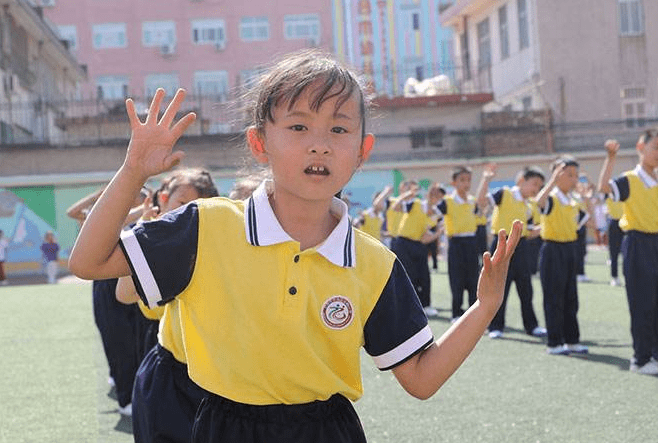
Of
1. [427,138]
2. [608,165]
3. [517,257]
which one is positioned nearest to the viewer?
[608,165]

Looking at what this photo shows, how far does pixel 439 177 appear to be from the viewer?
32906 millimetres

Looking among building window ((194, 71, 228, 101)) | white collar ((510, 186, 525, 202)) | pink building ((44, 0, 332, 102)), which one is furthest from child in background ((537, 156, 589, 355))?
building window ((194, 71, 228, 101))

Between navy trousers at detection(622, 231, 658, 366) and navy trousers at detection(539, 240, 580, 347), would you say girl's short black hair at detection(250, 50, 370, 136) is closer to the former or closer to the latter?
navy trousers at detection(622, 231, 658, 366)

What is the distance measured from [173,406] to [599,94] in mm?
32680

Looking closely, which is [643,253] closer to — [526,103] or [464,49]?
[526,103]

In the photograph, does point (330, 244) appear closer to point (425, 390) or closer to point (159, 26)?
point (425, 390)

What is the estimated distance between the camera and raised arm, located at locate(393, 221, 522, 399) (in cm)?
310

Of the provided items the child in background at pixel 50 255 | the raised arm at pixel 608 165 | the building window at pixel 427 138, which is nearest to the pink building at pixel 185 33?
the building window at pixel 427 138

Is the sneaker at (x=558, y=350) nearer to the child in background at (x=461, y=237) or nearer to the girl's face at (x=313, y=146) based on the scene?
the child in background at (x=461, y=237)

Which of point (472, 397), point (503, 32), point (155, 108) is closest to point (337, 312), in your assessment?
→ point (155, 108)

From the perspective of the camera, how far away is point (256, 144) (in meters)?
3.09

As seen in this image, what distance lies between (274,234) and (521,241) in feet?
32.8

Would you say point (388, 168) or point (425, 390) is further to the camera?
point (388, 168)

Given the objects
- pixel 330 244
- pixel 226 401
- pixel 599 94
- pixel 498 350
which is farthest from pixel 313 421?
pixel 599 94
